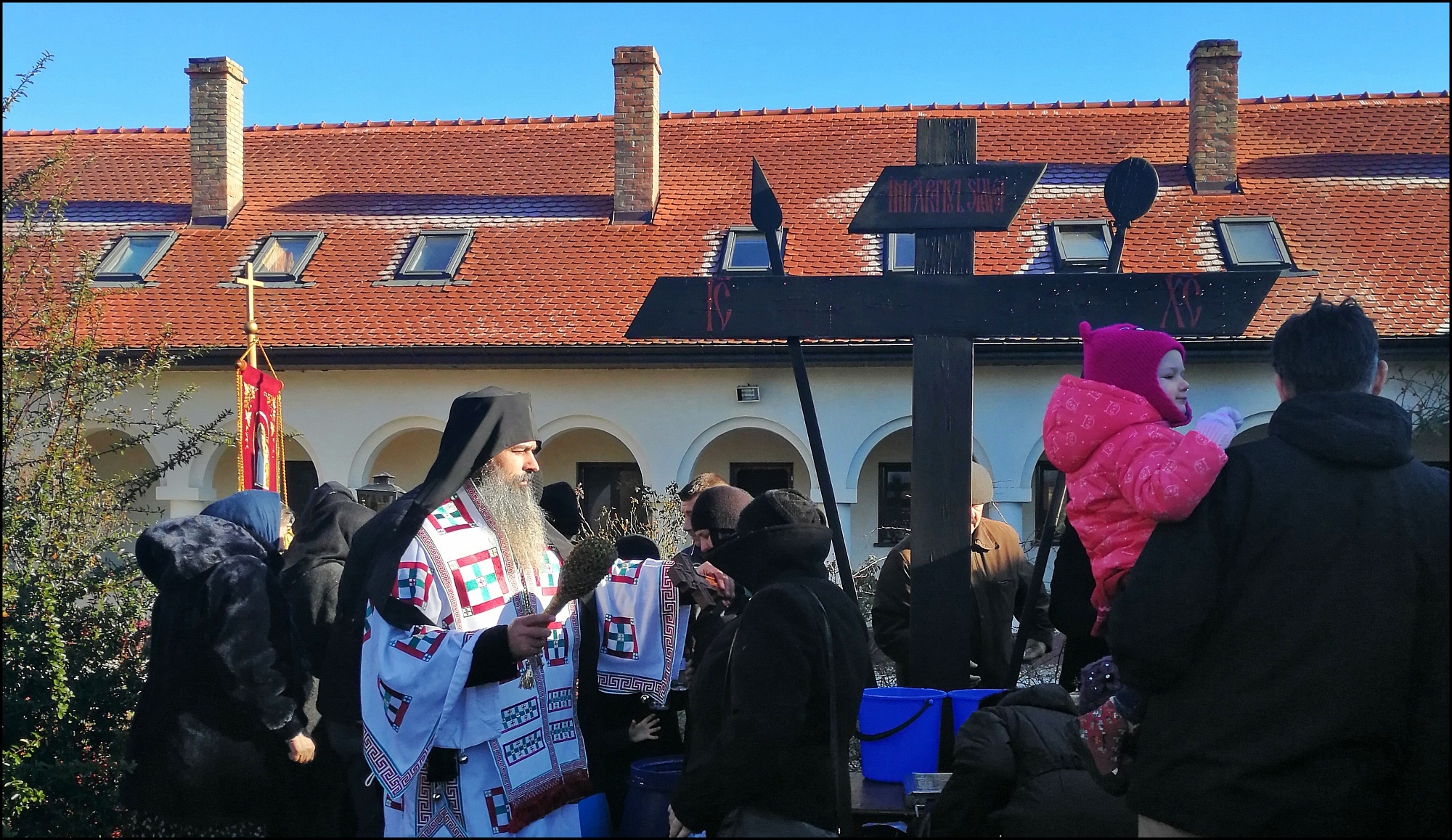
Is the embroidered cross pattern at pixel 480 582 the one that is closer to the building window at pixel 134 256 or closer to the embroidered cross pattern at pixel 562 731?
the embroidered cross pattern at pixel 562 731

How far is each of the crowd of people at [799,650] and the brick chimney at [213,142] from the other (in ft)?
43.4

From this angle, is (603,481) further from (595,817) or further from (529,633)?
(529,633)

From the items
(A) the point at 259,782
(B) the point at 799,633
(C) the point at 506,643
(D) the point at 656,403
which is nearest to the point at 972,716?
(B) the point at 799,633

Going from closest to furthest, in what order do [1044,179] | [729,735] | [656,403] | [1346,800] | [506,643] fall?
[1346,800] → [729,735] → [506,643] → [656,403] → [1044,179]

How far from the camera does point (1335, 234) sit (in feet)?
48.6

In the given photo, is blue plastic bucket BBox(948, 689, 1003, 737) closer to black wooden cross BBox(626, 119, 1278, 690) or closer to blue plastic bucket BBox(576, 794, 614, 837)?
black wooden cross BBox(626, 119, 1278, 690)

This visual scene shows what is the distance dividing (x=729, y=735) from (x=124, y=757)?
100 inches

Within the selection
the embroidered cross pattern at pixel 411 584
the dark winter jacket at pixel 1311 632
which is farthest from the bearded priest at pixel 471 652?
the dark winter jacket at pixel 1311 632

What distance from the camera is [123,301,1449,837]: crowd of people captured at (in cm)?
241

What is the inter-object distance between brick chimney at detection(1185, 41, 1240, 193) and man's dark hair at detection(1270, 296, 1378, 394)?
47.3 ft

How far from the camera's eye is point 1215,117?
15.8m

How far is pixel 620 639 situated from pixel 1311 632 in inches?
89.1

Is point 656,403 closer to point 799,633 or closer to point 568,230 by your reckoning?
point 568,230

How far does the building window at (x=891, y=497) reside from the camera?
15.4 metres
